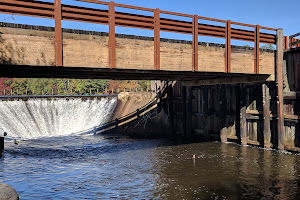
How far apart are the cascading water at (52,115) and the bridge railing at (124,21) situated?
68.4 feet

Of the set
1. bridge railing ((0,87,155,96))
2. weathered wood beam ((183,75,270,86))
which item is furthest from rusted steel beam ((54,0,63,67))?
Result: bridge railing ((0,87,155,96))

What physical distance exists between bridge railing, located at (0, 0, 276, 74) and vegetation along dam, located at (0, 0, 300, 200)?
0.16 ft

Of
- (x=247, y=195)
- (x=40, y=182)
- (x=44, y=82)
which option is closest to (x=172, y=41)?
(x=247, y=195)

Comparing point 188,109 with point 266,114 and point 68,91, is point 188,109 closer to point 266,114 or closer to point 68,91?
point 266,114

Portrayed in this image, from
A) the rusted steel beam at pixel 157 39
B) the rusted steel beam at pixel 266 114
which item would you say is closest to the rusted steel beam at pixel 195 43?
the rusted steel beam at pixel 157 39

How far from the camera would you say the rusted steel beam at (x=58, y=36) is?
12625mm

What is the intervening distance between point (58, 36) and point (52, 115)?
76.1ft

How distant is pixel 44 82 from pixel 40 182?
6222 centimetres

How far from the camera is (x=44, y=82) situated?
7206 centimetres

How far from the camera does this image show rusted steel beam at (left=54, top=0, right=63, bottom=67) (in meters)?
12.6

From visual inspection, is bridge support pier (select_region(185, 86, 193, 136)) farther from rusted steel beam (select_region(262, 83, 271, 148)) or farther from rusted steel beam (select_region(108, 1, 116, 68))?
rusted steel beam (select_region(108, 1, 116, 68))

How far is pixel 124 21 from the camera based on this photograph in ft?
46.4

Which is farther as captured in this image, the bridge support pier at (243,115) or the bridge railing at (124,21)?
the bridge support pier at (243,115)

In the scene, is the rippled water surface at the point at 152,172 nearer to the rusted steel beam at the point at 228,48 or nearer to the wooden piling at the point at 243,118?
the wooden piling at the point at 243,118
